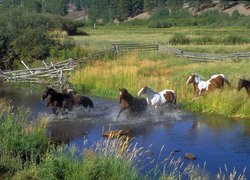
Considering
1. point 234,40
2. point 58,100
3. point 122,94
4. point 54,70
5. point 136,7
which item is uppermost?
point 136,7

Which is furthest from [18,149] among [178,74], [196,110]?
[178,74]

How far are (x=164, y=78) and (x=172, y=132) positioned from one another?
9.07m

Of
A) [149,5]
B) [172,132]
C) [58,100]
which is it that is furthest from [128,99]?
[149,5]

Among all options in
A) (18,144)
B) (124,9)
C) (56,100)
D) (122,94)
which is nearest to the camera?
(18,144)

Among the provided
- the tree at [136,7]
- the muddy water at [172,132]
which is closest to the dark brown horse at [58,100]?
the muddy water at [172,132]

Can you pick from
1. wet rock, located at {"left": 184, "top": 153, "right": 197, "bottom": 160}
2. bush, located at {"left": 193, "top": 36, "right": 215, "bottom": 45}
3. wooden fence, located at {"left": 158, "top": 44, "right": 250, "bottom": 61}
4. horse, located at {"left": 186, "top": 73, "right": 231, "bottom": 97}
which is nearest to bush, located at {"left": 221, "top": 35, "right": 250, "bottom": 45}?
bush, located at {"left": 193, "top": 36, "right": 215, "bottom": 45}

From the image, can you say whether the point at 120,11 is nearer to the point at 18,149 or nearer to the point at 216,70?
the point at 216,70

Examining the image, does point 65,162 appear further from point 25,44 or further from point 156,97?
point 25,44

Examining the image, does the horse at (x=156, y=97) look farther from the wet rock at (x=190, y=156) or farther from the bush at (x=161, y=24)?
the bush at (x=161, y=24)

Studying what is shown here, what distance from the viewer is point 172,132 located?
1842 centimetres

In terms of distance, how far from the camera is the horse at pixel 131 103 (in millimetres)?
20359

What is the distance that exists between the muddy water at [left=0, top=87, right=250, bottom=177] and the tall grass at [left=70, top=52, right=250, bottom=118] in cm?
98

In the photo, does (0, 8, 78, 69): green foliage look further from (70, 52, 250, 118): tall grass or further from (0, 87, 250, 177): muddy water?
(0, 87, 250, 177): muddy water

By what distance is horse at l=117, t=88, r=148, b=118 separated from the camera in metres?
20.4
